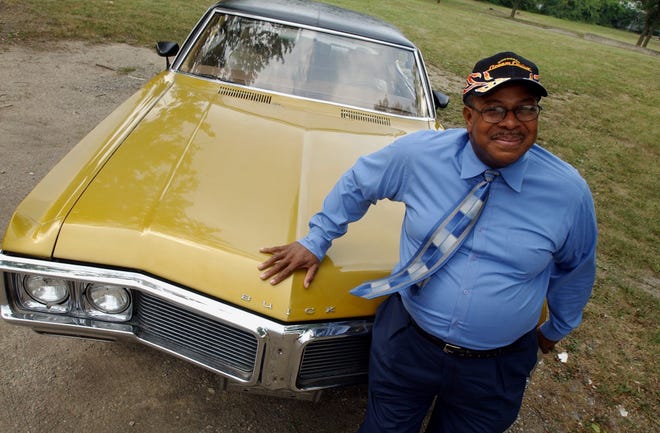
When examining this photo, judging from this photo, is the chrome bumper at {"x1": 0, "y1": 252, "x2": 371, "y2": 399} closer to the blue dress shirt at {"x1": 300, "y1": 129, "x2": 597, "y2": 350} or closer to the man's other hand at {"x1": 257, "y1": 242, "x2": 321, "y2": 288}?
the man's other hand at {"x1": 257, "y1": 242, "x2": 321, "y2": 288}

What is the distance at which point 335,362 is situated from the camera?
6.76ft

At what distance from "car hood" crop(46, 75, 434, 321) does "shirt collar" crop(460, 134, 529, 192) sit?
0.60 m

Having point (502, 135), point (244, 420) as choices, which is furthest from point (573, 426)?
point (502, 135)

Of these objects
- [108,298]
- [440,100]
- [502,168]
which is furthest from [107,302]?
[440,100]

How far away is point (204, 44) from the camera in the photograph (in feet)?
11.6

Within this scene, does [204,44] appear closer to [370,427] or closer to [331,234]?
[331,234]

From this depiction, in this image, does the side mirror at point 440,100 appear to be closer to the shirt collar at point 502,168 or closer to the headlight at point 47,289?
the shirt collar at point 502,168

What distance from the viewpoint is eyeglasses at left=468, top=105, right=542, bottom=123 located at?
5.19 ft

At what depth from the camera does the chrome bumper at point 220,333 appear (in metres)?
1.84

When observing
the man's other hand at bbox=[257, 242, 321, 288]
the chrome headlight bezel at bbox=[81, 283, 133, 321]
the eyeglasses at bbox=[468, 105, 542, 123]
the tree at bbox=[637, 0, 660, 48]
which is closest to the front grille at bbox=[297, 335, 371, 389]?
the man's other hand at bbox=[257, 242, 321, 288]

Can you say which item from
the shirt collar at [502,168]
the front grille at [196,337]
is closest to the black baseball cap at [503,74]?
the shirt collar at [502,168]

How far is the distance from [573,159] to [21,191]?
6735 millimetres

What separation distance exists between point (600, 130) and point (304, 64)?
743 centimetres

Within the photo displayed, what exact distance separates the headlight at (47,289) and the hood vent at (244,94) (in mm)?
1613
